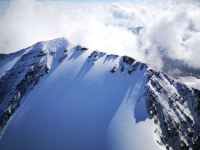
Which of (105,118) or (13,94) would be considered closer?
(105,118)

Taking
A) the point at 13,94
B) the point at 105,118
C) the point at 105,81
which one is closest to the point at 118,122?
the point at 105,118

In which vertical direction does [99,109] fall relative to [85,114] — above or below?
above

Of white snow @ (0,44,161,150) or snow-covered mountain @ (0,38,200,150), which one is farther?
snow-covered mountain @ (0,38,200,150)

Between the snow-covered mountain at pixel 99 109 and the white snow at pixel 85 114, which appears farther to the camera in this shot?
the snow-covered mountain at pixel 99 109

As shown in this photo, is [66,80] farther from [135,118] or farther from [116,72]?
[135,118]

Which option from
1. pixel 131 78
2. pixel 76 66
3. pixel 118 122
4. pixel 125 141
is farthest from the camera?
pixel 76 66

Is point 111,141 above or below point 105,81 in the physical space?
below

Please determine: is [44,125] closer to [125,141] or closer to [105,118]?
[105,118]

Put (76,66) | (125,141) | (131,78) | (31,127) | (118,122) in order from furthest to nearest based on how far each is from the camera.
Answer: (76,66), (131,78), (31,127), (118,122), (125,141)
